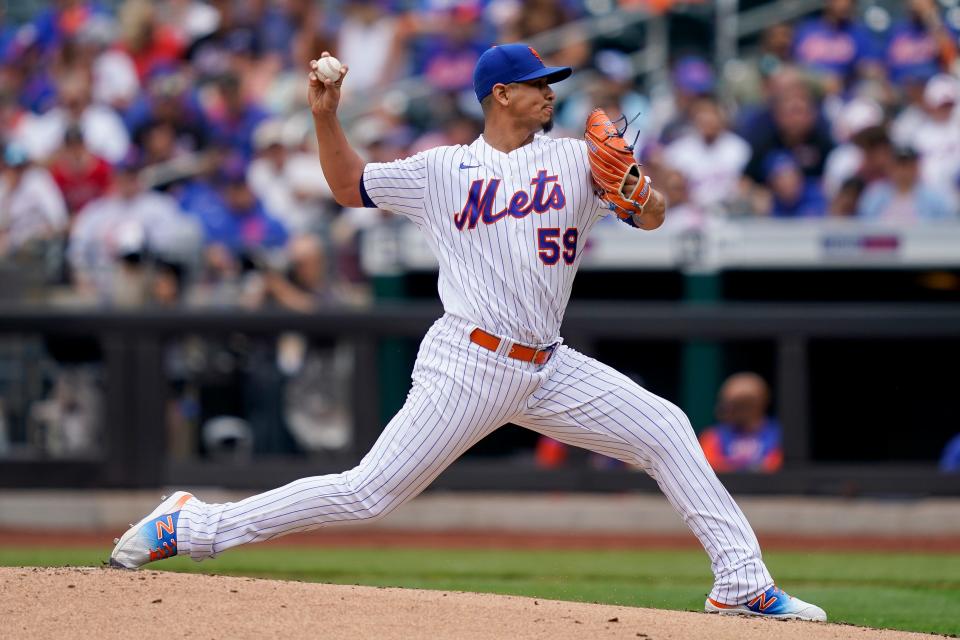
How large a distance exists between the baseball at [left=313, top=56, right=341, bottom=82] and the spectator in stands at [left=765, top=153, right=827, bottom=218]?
18.4 ft

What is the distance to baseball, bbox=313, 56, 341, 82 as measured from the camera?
178 inches

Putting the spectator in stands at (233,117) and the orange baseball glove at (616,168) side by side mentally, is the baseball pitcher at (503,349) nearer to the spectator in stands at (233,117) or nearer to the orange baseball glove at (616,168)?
the orange baseball glove at (616,168)

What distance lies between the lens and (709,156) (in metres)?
10.2

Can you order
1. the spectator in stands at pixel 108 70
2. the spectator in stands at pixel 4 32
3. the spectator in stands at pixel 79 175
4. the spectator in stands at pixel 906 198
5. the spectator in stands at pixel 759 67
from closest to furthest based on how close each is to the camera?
the spectator in stands at pixel 906 198 → the spectator in stands at pixel 759 67 → the spectator in stands at pixel 79 175 → the spectator in stands at pixel 108 70 → the spectator in stands at pixel 4 32

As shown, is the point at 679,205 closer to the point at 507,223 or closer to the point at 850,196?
the point at 850,196

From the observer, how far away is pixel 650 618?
174 inches

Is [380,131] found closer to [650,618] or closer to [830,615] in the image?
[830,615]

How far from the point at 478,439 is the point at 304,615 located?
0.78 m

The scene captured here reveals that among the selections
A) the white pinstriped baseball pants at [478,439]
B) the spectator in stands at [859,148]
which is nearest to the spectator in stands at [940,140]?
the spectator in stands at [859,148]

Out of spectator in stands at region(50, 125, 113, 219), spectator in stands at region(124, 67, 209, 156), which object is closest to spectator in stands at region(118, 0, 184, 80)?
spectator in stands at region(124, 67, 209, 156)

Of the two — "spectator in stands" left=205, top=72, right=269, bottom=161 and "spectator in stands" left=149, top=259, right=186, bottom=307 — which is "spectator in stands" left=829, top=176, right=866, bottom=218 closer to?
"spectator in stands" left=149, top=259, right=186, bottom=307

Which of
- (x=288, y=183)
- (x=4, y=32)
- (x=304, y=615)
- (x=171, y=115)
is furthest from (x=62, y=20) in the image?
(x=304, y=615)

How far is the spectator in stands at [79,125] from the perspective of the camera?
12.2 m

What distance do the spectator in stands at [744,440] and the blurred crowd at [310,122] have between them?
1.31 m
